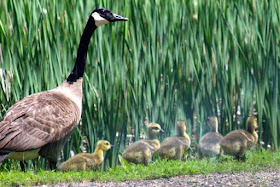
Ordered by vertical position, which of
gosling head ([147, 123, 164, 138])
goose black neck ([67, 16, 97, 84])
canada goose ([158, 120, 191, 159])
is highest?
goose black neck ([67, 16, 97, 84])

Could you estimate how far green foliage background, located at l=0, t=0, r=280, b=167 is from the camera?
7.74 metres

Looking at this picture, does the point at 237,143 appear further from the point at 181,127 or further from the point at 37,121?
the point at 37,121

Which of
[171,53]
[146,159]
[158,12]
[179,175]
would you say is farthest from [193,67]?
[179,175]

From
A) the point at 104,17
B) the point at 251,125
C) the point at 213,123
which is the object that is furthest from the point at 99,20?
the point at 251,125

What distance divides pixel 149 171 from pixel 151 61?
210cm

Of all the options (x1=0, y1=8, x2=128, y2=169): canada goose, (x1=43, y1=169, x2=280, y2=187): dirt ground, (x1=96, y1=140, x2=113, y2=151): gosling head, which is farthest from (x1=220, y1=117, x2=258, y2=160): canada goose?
(x1=0, y1=8, x2=128, y2=169): canada goose

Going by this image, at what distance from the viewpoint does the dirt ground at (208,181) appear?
6.05 meters

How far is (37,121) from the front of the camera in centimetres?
669

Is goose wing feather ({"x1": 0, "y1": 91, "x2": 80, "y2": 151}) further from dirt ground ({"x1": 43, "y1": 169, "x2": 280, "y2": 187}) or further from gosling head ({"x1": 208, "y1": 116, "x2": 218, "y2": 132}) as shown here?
gosling head ({"x1": 208, "y1": 116, "x2": 218, "y2": 132})

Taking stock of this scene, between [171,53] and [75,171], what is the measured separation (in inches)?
98.3

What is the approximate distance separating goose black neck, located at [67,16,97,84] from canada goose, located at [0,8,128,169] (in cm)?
1

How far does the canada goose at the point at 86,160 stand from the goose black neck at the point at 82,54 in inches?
37.2

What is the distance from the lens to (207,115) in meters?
8.71

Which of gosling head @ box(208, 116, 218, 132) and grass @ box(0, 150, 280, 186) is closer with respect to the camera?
grass @ box(0, 150, 280, 186)
